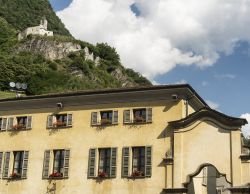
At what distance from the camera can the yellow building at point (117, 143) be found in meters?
27.3

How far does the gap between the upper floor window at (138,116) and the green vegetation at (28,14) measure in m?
127

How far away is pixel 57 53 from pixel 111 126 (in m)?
87.2

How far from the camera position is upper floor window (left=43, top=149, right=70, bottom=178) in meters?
30.5

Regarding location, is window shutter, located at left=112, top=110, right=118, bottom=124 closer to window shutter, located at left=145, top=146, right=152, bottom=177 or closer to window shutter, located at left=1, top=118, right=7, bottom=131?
window shutter, located at left=145, top=146, right=152, bottom=177

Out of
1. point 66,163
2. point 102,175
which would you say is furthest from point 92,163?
point 66,163

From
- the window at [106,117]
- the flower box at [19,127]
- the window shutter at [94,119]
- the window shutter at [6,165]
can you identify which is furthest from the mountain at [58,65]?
the window at [106,117]

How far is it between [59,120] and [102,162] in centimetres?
417

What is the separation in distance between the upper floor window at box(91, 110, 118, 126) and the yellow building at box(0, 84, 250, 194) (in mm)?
59

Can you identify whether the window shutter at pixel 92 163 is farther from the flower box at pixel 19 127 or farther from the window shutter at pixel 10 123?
the window shutter at pixel 10 123

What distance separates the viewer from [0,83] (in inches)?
3688

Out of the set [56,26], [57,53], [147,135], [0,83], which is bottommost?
[147,135]

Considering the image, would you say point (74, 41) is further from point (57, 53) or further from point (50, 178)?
point (50, 178)

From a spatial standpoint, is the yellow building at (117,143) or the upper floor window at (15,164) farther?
the upper floor window at (15,164)

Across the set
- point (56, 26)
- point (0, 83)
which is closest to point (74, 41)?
point (0, 83)
